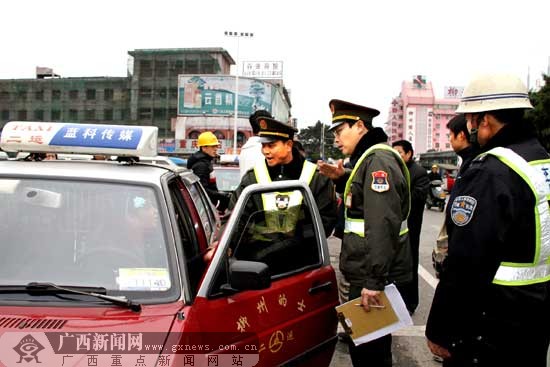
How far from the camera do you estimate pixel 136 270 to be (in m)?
2.30

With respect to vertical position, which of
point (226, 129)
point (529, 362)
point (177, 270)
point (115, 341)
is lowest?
point (529, 362)

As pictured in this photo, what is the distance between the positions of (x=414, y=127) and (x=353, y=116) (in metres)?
108

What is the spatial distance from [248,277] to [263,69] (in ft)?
239

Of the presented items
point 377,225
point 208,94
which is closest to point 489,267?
point 377,225

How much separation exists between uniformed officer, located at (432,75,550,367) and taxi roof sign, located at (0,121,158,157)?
1.70 m

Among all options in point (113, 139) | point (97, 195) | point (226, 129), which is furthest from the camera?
point (226, 129)

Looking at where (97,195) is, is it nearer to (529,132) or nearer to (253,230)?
(253,230)

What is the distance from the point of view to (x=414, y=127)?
108 metres

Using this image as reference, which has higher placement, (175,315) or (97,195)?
(97,195)

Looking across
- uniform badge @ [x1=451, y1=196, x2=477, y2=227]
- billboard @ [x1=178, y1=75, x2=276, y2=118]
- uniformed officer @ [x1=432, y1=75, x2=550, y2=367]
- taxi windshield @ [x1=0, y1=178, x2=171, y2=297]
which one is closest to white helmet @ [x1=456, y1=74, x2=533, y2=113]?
uniformed officer @ [x1=432, y1=75, x2=550, y2=367]

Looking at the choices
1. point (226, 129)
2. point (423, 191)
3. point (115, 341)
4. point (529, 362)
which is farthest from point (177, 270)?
point (226, 129)

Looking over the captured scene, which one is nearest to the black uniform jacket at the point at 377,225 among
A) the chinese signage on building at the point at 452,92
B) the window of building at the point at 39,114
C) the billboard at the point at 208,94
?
the billboard at the point at 208,94

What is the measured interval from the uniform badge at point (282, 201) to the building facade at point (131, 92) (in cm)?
6520

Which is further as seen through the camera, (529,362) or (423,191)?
(423,191)
